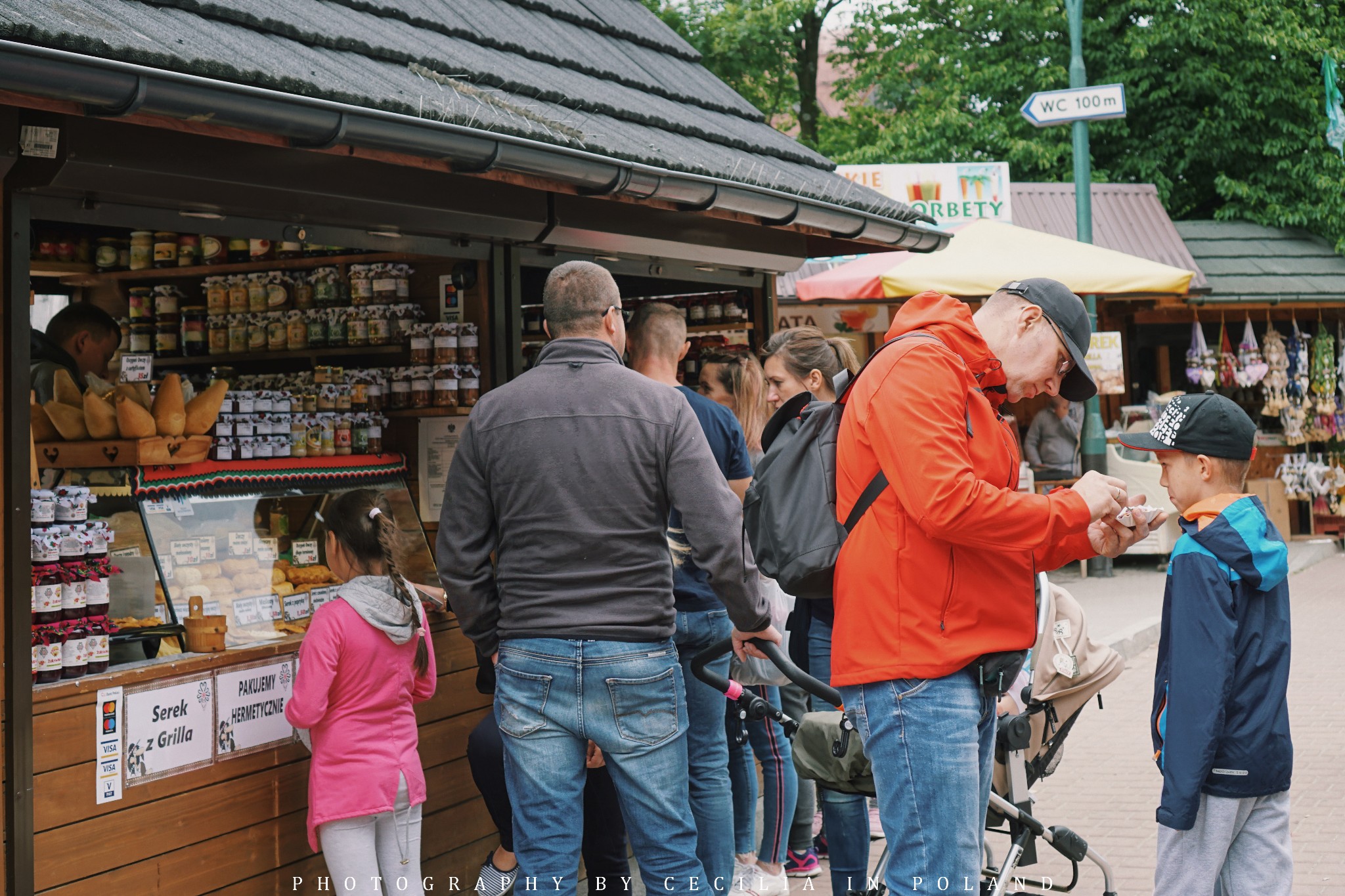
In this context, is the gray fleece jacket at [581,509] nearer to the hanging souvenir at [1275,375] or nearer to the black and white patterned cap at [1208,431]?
the black and white patterned cap at [1208,431]

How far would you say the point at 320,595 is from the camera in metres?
4.96

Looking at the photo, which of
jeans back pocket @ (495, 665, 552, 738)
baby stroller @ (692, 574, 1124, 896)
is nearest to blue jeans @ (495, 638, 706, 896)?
jeans back pocket @ (495, 665, 552, 738)

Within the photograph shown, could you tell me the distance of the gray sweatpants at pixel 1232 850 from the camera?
361 centimetres

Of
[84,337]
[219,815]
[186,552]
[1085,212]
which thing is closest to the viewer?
[219,815]

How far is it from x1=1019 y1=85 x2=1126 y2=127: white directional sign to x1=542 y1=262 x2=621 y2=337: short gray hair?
929cm

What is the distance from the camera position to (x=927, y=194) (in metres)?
14.9

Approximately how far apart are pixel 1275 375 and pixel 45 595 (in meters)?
15.2

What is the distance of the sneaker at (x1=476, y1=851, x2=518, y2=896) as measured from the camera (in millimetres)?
4926

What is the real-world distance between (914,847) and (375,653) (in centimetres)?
197

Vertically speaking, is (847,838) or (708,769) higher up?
(708,769)

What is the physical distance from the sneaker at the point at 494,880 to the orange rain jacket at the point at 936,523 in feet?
7.56

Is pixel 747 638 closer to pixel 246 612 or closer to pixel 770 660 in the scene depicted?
pixel 770 660

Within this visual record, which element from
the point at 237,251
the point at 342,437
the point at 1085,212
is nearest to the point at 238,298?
the point at 237,251

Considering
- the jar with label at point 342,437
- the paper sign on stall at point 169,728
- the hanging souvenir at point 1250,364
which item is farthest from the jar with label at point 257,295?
the hanging souvenir at point 1250,364
